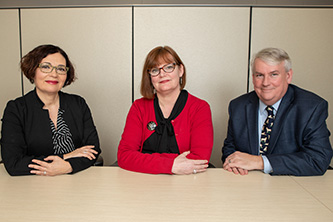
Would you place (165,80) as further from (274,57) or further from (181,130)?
(274,57)

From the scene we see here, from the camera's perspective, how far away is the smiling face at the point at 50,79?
6.22 ft

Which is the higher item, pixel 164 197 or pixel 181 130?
pixel 181 130

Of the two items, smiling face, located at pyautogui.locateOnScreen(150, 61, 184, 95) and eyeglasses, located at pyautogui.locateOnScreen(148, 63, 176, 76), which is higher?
eyeglasses, located at pyautogui.locateOnScreen(148, 63, 176, 76)

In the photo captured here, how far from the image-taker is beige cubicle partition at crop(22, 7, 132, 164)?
2.98 m

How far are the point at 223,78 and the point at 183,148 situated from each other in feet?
4.25

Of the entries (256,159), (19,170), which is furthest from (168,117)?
(19,170)

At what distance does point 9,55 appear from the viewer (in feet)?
10.1

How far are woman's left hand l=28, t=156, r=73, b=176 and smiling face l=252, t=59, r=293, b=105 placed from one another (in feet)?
4.10

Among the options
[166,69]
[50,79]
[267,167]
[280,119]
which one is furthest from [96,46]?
[267,167]

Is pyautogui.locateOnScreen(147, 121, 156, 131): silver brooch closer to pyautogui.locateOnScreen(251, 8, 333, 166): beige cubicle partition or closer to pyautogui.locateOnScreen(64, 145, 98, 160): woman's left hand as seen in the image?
pyautogui.locateOnScreen(64, 145, 98, 160): woman's left hand

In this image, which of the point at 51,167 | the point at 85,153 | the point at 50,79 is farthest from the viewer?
the point at 50,79

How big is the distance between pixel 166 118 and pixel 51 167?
2.60 feet

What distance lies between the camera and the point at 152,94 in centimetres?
207

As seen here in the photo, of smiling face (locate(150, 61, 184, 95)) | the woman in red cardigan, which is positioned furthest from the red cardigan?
smiling face (locate(150, 61, 184, 95))
